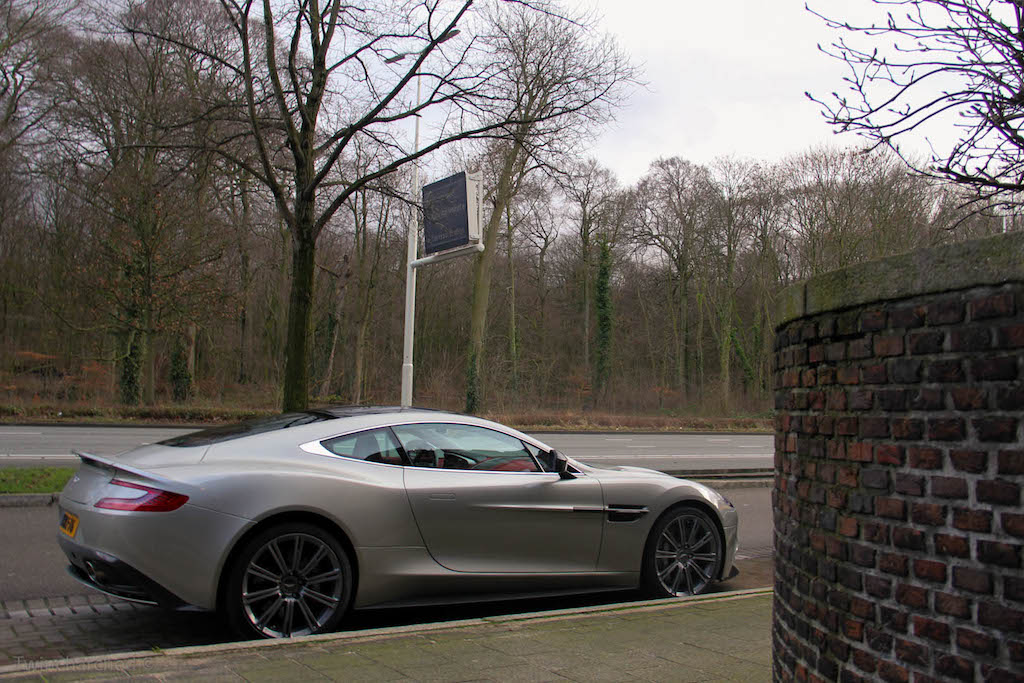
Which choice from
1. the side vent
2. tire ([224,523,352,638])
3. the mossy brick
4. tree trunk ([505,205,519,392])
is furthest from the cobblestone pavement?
tree trunk ([505,205,519,392])

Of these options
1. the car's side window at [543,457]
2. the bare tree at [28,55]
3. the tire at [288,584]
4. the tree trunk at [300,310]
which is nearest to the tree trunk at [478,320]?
the bare tree at [28,55]

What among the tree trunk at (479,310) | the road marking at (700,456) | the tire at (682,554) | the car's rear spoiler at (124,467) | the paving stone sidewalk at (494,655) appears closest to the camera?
the paving stone sidewalk at (494,655)

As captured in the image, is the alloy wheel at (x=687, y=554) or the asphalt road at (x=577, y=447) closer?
the alloy wheel at (x=687, y=554)

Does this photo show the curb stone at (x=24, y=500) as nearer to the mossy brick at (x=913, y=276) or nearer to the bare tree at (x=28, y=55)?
the mossy brick at (x=913, y=276)

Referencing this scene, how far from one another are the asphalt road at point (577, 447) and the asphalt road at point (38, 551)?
3774 millimetres

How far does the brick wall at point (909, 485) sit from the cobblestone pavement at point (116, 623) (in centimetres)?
308

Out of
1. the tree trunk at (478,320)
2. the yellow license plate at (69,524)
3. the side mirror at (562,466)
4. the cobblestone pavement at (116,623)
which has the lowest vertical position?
the cobblestone pavement at (116,623)

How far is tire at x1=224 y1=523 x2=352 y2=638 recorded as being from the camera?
16.2 ft

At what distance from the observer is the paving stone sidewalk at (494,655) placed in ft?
13.0

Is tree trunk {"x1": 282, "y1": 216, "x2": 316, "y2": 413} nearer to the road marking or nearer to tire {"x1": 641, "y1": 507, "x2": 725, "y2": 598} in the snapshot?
tire {"x1": 641, "y1": 507, "x2": 725, "y2": 598}

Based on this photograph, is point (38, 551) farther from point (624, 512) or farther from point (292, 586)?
point (624, 512)

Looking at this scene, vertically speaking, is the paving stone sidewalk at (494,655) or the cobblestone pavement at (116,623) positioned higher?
the paving stone sidewalk at (494,655)

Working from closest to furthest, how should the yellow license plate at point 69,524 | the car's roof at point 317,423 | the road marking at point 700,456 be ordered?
1. the yellow license plate at point 69,524
2. the car's roof at point 317,423
3. the road marking at point 700,456

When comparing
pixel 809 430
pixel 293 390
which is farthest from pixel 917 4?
pixel 293 390
